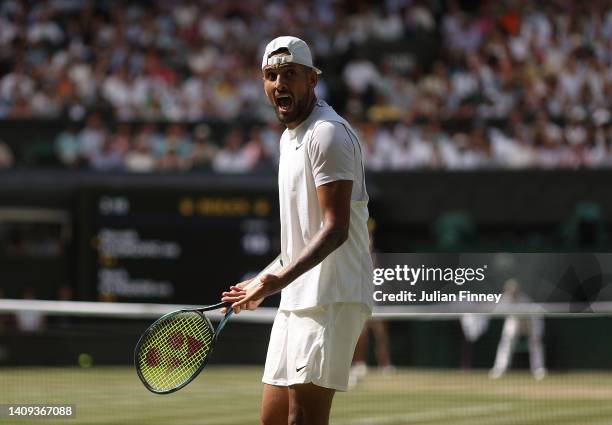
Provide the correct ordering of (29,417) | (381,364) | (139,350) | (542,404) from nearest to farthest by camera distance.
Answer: (139,350), (29,417), (542,404), (381,364)

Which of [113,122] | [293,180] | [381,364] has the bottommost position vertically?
[381,364]

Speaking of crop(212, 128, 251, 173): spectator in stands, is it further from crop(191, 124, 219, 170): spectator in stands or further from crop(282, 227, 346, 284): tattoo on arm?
crop(282, 227, 346, 284): tattoo on arm

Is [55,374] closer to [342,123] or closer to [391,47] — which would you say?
[342,123]

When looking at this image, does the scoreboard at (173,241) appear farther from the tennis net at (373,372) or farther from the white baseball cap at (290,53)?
the white baseball cap at (290,53)

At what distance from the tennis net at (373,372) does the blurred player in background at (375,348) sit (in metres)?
0.03

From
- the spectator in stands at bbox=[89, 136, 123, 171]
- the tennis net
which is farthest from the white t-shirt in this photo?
the spectator in stands at bbox=[89, 136, 123, 171]

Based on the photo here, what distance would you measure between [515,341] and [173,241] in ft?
14.4

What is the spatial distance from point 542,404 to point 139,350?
250 inches

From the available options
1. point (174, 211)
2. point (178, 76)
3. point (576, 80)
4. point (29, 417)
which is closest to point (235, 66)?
point (178, 76)

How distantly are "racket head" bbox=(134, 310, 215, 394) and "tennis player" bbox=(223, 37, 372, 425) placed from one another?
602 mm

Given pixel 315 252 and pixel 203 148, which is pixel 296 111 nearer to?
pixel 315 252

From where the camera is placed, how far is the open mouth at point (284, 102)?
188 inches

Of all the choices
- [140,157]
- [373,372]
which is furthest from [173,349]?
[140,157]

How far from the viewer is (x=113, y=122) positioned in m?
17.4
